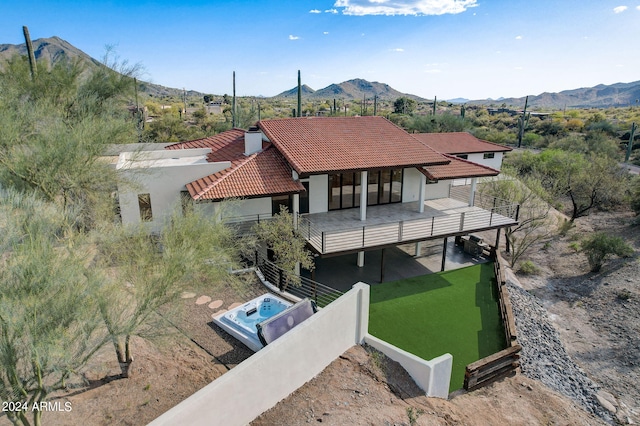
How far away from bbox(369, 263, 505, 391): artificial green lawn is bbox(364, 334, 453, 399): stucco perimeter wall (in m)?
1.22

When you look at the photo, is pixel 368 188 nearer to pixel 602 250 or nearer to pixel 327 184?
pixel 327 184

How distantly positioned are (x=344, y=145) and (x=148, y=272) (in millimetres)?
11700

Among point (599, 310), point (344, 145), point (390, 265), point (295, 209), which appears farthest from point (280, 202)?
point (599, 310)

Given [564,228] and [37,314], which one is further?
[564,228]

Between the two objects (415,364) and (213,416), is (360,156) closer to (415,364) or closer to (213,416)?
(415,364)

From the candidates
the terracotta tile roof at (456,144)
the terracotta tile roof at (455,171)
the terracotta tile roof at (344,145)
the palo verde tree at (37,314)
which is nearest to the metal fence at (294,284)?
the terracotta tile roof at (344,145)

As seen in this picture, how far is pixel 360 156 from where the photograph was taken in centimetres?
1742

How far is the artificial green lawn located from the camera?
13.3 m

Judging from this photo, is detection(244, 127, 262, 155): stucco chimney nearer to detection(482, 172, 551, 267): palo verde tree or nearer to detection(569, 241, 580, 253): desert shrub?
detection(482, 172, 551, 267): palo verde tree

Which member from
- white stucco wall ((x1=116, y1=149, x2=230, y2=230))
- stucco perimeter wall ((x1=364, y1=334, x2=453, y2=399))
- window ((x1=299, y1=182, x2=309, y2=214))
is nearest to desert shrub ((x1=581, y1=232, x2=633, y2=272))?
stucco perimeter wall ((x1=364, y1=334, x2=453, y2=399))

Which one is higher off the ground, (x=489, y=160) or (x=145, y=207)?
(x=489, y=160)

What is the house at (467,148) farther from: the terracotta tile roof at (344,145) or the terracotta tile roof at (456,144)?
the terracotta tile roof at (344,145)

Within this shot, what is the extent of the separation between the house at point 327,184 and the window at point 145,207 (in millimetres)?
38

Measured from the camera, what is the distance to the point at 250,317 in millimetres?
12508
